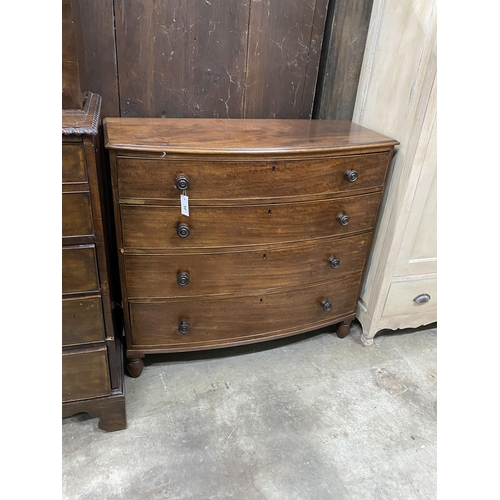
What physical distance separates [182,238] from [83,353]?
480 mm

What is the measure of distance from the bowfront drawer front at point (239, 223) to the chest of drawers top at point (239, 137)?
0.65ft

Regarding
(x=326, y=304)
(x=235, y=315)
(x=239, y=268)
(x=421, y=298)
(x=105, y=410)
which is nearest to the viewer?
(x=105, y=410)

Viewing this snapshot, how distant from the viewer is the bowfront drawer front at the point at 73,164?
3.32 feet

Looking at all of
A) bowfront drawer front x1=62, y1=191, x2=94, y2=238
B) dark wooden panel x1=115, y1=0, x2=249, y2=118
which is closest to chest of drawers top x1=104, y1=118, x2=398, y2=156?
dark wooden panel x1=115, y1=0, x2=249, y2=118

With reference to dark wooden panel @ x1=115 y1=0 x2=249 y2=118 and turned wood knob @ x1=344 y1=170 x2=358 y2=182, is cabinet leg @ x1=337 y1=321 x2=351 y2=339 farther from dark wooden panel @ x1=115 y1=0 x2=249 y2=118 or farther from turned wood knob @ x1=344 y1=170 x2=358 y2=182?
dark wooden panel @ x1=115 y1=0 x2=249 y2=118

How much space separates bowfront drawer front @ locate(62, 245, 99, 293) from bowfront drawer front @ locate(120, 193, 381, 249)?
22 cm

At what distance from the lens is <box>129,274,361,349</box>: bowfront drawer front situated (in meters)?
1.55

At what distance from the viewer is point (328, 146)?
141 centimetres

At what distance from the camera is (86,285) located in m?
1.19

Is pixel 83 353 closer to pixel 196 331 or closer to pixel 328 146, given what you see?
pixel 196 331

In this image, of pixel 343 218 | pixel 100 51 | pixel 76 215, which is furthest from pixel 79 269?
pixel 343 218

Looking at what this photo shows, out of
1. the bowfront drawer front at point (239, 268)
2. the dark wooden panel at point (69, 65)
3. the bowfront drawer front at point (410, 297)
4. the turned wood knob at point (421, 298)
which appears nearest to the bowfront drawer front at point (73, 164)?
the dark wooden panel at point (69, 65)

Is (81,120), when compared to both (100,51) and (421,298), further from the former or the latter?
(421,298)

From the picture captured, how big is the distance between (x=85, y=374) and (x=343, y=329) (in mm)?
1151
